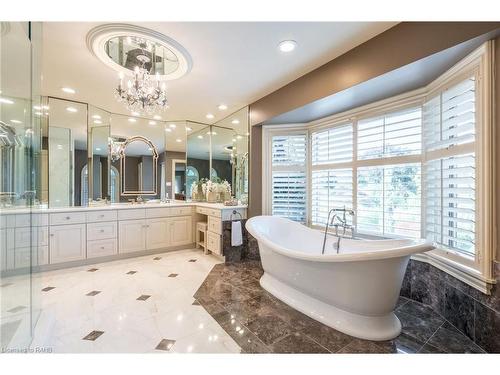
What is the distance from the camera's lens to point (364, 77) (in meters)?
2.06

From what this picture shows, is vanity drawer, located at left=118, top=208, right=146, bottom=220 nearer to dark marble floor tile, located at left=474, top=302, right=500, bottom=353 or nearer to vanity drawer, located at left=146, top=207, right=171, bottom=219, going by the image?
vanity drawer, located at left=146, top=207, right=171, bottom=219

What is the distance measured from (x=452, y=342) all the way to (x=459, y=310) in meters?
0.29

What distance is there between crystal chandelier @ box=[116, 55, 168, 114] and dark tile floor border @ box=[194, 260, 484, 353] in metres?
Answer: 2.22

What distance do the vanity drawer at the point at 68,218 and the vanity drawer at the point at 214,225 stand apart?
6.06 feet

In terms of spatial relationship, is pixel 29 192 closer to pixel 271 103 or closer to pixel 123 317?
pixel 123 317

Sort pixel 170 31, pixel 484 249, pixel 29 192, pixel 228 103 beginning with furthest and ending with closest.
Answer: pixel 228 103 → pixel 170 31 → pixel 29 192 → pixel 484 249

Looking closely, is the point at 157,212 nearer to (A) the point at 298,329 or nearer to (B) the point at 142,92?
(B) the point at 142,92

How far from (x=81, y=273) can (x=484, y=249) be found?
430 cm

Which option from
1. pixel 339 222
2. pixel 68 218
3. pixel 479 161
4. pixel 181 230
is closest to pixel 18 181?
pixel 68 218

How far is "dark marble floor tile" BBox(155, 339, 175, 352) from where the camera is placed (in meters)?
1.63

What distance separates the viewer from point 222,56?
7.42 feet

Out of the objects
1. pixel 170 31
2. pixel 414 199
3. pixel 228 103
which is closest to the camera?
pixel 170 31
